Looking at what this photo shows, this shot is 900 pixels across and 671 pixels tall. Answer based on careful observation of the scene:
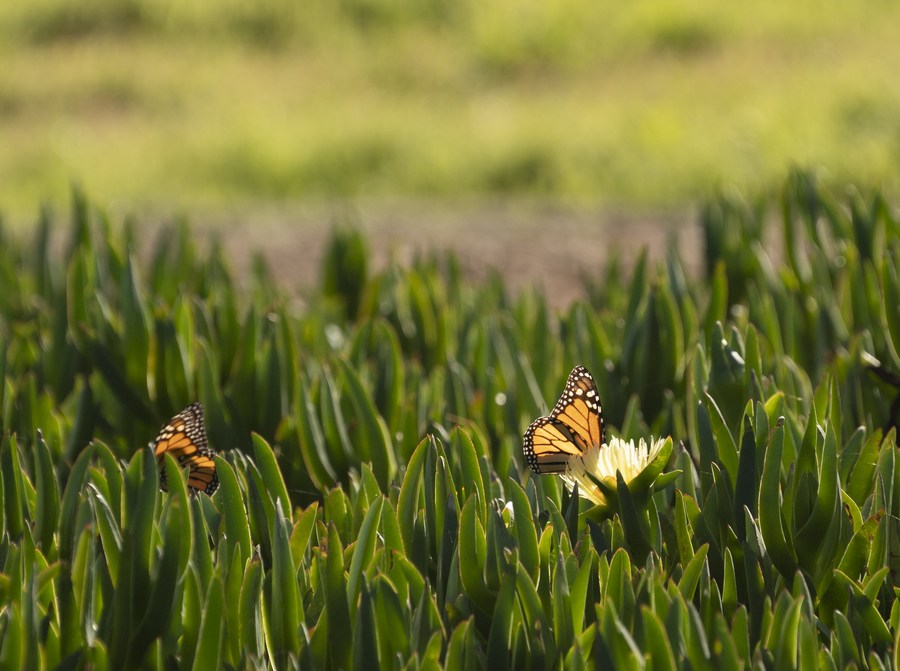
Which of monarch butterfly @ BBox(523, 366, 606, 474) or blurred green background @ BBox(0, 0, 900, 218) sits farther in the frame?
blurred green background @ BBox(0, 0, 900, 218)

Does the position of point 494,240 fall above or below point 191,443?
above

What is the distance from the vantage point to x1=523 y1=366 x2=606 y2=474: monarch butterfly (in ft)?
4.86

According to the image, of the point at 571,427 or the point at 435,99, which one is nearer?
the point at 571,427

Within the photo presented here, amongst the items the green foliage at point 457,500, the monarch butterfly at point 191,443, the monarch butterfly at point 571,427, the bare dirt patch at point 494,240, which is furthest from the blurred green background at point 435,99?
the monarch butterfly at point 571,427

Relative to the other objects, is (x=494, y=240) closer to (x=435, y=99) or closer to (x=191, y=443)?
(x=191, y=443)

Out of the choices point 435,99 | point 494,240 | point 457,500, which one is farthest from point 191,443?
point 435,99

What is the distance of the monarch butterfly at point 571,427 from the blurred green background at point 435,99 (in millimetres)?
5891

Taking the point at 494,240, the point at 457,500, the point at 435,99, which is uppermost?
the point at 435,99

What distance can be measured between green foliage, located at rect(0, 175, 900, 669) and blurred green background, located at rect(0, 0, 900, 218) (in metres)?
5.20

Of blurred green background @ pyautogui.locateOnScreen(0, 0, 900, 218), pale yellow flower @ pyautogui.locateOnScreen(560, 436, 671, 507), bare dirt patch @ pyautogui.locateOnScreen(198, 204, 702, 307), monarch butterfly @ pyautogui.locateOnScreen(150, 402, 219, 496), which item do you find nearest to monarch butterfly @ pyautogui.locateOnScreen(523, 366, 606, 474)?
pale yellow flower @ pyautogui.locateOnScreen(560, 436, 671, 507)

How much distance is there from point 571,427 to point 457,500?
20 cm

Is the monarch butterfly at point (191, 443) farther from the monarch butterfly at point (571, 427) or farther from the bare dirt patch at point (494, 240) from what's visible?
the bare dirt patch at point (494, 240)

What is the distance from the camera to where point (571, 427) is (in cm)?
150

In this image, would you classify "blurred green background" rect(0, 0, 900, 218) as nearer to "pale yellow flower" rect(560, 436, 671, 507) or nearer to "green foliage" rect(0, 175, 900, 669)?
"green foliage" rect(0, 175, 900, 669)
